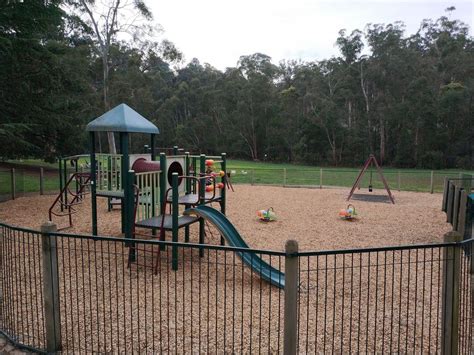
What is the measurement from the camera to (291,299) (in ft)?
10.5

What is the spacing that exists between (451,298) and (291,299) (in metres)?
1.34

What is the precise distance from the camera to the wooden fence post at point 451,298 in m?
3.34

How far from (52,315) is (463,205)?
272 inches

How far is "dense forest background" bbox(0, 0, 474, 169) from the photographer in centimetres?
3070

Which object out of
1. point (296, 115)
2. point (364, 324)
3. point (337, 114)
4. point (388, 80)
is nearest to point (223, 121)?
point (296, 115)

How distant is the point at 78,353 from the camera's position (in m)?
3.69

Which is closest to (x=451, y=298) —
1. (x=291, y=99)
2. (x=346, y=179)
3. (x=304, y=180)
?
(x=304, y=180)

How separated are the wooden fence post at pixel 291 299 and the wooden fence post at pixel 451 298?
126 centimetres

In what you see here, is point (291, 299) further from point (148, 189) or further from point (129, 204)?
point (148, 189)

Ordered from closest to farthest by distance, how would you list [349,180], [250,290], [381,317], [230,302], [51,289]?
[51,289] < [381,317] < [230,302] < [250,290] < [349,180]

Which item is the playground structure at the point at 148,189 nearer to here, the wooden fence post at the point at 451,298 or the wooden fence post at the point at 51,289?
the wooden fence post at the point at 51,289

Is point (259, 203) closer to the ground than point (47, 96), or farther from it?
closer to the ground

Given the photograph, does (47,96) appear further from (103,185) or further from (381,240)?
(381,240)

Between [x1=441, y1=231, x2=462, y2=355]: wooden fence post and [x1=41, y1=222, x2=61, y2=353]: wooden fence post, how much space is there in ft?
10.9
